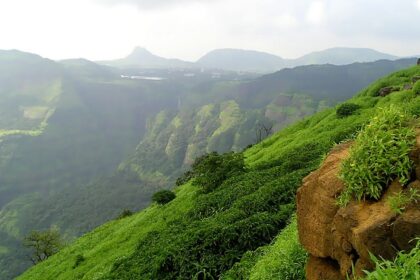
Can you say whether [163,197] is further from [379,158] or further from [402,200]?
[402,200]

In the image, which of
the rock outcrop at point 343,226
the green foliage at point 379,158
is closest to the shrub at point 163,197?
the rock outcrop at point 343,226

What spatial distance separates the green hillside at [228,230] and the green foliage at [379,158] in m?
0.86

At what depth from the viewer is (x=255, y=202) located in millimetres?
27938

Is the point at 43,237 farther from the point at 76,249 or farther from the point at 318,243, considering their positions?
the point at 318,243

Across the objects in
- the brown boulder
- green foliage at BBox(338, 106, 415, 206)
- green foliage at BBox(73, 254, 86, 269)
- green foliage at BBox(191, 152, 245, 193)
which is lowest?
green foliage at BBox(73, 254, 86, 269)

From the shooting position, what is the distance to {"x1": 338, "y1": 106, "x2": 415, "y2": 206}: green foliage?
28.3ft

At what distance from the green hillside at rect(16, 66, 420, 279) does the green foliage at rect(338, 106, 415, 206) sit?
0.86 metres

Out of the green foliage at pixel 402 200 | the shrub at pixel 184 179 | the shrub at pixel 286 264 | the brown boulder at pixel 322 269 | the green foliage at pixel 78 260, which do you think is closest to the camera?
the green foliage at pixel 402 200

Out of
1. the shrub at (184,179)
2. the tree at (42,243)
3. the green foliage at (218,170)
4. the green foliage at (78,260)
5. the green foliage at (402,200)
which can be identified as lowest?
the tree at (42,243)

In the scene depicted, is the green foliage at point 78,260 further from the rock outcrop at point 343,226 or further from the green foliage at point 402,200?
the green foliage at point 402,200

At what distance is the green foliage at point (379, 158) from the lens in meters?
8.62

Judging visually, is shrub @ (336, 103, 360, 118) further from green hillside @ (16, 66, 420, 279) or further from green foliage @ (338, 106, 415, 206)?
green foliage @ (338, 106, 415, 206)

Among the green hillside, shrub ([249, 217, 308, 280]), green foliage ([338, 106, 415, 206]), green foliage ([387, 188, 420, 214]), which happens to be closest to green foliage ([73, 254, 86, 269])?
the green hillside

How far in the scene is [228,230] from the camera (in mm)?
23938
